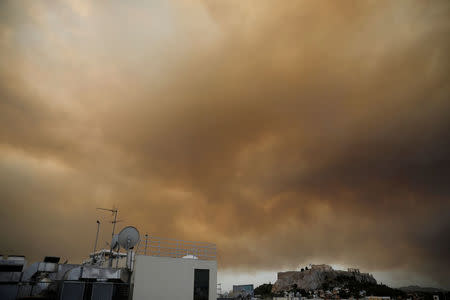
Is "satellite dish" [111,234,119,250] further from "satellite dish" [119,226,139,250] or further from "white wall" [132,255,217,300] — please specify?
"white wall" [132,255,217,300]

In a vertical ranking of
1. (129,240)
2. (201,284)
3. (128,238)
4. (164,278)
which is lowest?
(201,284)

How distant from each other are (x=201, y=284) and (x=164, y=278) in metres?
3.87

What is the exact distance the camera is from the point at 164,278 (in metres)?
26.2

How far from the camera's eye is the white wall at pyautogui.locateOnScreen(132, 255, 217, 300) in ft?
82.9

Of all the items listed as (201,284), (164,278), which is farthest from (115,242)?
(201,284)

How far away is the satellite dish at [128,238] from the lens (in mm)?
27266

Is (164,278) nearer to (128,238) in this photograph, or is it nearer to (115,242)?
(128,238)

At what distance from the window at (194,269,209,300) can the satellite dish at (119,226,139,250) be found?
6066 mm

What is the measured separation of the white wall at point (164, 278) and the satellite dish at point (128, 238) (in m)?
1.97

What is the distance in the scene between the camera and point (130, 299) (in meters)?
25.2

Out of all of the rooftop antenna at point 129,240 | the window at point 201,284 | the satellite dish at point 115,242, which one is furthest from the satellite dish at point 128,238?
the window at point 201,284

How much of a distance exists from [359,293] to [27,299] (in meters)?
200

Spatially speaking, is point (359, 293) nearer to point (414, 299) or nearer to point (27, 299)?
point (414, 299)

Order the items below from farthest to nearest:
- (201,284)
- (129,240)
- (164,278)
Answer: (201,284) → (129,240) → (164,278)
